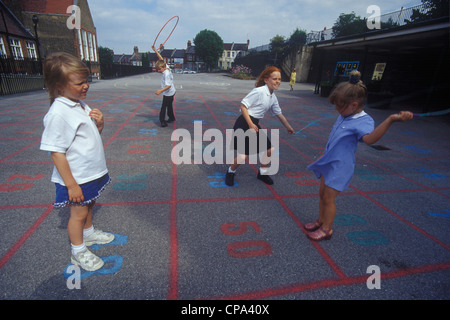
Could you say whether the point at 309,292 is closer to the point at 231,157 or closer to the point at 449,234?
the point at 449,234

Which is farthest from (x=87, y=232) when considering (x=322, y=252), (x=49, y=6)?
(x=49, y=6)

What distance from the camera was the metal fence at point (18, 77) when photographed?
11.1 metres

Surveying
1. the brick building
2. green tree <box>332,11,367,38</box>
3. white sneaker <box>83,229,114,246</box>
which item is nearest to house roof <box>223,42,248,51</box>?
green tree <box>332,11,367,38</box>

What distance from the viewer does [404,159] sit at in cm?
563

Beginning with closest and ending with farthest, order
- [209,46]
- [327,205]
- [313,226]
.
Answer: [327,205]
[313,226]
[209,46]

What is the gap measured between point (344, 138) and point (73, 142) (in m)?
2.42

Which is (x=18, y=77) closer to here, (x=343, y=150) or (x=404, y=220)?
(x=343, y=150)

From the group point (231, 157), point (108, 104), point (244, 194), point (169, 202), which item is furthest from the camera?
point (108, 104)

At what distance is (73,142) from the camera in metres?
1.78

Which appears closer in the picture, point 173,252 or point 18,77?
point 173,252

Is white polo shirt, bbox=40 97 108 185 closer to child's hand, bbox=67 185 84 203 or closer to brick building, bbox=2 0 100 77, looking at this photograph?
child's hand, bbox=67 185 84 203

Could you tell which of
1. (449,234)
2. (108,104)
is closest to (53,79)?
(449,234)

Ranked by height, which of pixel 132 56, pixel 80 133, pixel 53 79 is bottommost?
pixel 80 133
